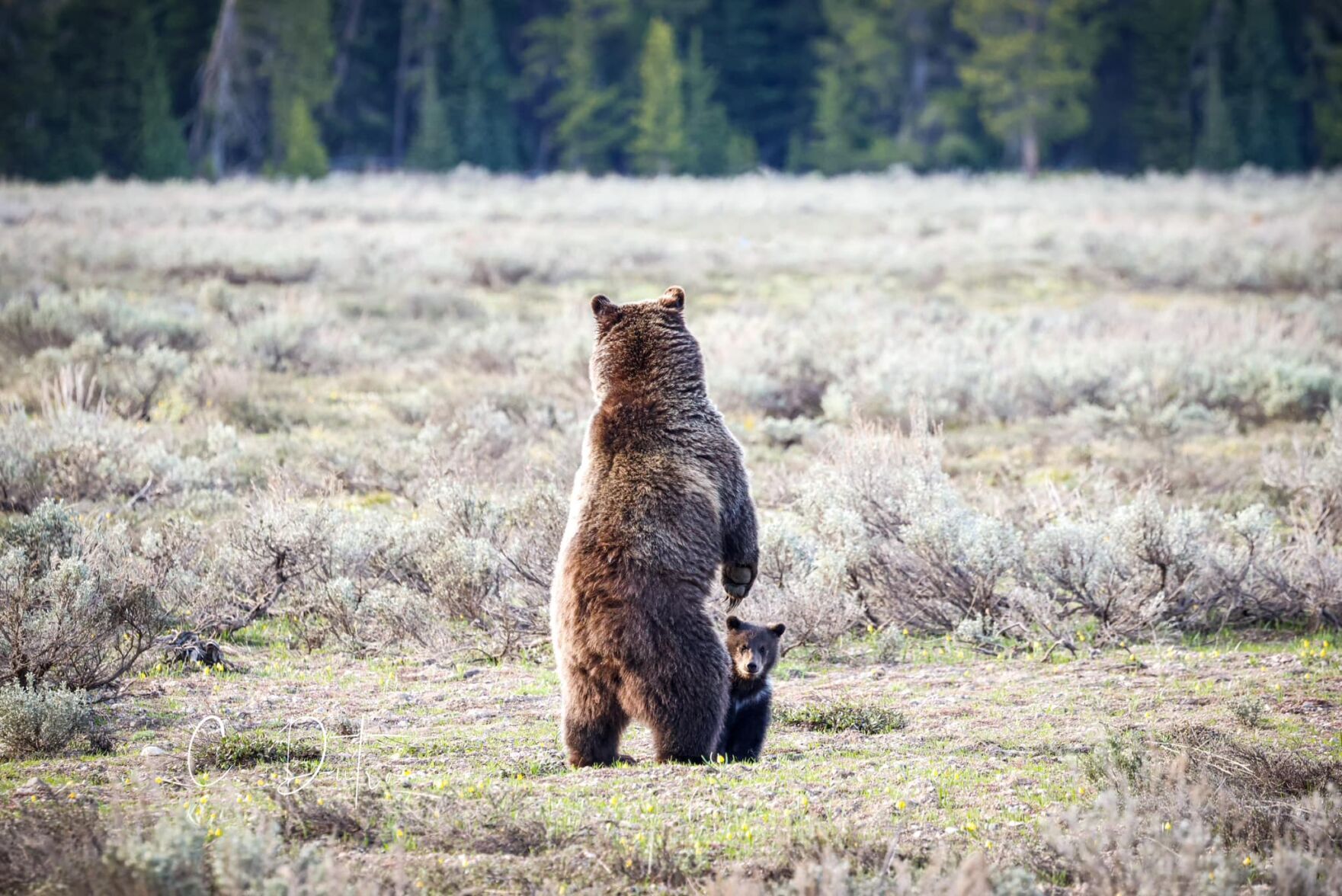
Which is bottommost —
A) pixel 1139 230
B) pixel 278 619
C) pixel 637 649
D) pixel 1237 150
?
pixel 278 619

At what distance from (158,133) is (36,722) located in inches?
1927

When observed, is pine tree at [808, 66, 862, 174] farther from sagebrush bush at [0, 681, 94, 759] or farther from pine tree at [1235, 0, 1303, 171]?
sagebrush bush at [0, 681, 94, 759]

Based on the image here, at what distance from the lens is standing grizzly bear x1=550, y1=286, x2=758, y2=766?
5.52 m

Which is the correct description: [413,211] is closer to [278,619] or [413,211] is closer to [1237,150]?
[278,619]

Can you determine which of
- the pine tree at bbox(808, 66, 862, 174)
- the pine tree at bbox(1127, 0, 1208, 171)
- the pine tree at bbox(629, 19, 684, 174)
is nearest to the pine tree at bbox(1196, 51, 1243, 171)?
the pine tree at bbox(1127, 0, 1208, 171)

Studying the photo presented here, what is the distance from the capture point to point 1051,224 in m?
35.4

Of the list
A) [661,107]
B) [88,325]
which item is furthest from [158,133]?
[88,325]

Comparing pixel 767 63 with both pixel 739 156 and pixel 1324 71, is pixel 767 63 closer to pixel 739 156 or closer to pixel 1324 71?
pixel 739 156

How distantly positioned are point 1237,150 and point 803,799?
62.6m

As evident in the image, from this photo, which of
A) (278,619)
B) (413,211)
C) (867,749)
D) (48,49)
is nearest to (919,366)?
(278,619)

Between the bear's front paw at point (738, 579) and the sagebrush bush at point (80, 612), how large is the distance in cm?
303

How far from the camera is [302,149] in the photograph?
2124 inches

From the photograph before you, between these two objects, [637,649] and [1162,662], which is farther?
[1162,662]

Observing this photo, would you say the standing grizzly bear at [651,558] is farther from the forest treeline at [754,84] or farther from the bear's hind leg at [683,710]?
the forest treeline at [754,84]
